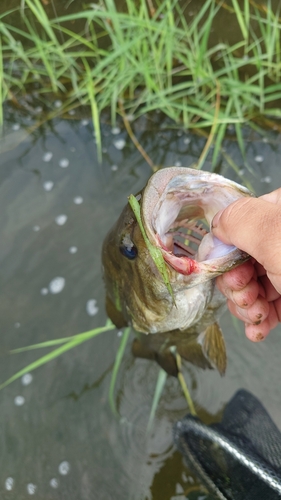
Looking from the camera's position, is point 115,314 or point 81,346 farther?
point 81,346

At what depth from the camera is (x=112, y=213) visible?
3236mm

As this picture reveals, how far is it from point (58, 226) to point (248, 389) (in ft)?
5.88

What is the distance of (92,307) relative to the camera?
306 centimetres

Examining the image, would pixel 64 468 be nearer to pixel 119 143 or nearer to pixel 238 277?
pixel 238 277

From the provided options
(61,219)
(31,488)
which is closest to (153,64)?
(61,219)

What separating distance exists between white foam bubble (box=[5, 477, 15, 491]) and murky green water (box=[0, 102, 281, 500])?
1cm

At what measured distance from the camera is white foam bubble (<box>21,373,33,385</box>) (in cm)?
289

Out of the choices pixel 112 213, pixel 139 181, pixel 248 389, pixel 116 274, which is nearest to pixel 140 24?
pixel 139 181

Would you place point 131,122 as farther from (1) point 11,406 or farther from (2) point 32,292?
(1) point 11,406

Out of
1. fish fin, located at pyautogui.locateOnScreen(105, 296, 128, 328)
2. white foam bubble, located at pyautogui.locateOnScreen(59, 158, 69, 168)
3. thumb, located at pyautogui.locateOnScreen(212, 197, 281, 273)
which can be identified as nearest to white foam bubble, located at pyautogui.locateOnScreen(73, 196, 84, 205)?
white foam bubble, located at pyautogui.locateOnScreen(59, 158, 69, 168)

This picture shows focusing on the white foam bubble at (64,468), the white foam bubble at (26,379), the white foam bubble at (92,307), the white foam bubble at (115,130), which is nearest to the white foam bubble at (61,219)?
the white foam bubble at (92,307)

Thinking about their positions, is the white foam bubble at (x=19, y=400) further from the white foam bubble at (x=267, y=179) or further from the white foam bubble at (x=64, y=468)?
the white foam bubble at (x=267, y=179)

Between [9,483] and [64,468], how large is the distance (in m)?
0.35

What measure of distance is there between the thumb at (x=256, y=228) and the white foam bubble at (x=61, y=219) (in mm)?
2058
